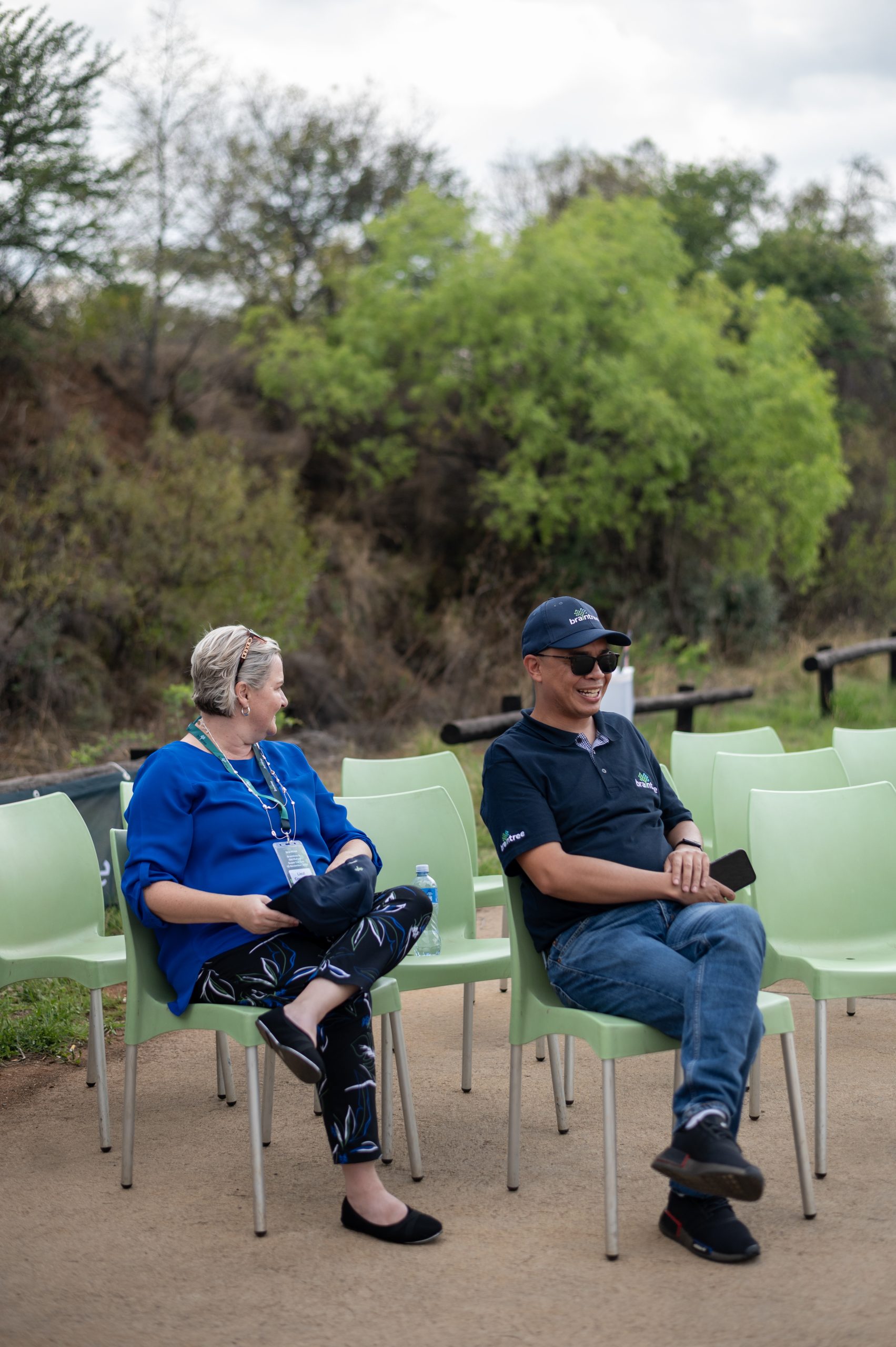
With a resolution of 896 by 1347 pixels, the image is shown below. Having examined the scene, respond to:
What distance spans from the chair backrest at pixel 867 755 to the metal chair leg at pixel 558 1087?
7.21 feet

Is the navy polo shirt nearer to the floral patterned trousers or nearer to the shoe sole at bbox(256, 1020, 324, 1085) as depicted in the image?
the floral patterned trousers

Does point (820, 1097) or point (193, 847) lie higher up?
point (193, 847)

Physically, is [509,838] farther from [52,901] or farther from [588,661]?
[52,901]

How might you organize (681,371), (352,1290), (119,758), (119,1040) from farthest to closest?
(681,371)
(119,758)
(119,1040)
(352,1290)

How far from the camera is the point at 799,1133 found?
10.4 ft

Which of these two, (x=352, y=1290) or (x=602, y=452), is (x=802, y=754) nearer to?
(x=352, y=1290)

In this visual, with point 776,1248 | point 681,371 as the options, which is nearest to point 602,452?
point 681,371

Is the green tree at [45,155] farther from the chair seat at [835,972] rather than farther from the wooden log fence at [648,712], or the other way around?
the chair seat at [835,972]

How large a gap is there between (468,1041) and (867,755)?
2339 mm

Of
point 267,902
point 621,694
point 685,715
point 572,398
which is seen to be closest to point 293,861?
point 267,902

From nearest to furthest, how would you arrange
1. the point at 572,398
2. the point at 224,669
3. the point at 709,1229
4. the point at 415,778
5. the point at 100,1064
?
the point at 709,1229 < the point at 224,669 < the point at 100,1064 < the point at 415,778 < the point at 572,398

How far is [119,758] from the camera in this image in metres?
8.63

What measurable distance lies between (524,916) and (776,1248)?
1.01 metres

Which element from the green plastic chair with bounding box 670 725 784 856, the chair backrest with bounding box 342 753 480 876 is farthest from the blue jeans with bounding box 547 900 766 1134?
the green plastic chair with bounding box 670 725 784 856
